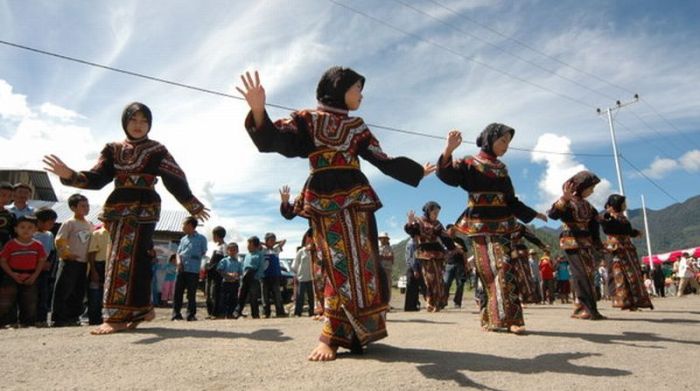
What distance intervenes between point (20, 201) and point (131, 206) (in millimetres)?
3608

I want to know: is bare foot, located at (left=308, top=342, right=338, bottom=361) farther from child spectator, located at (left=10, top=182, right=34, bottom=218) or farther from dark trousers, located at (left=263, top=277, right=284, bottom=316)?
dark trousers, located at (left=263, top=277, right=284, bottom=316)

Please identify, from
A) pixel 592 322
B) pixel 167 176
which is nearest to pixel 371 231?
pixel 167 176

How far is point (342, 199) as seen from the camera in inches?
141

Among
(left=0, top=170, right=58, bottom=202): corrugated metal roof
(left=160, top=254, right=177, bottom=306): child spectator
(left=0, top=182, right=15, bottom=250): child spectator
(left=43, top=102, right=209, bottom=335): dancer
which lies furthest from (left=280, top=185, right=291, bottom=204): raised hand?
(left=0, top=170, right=58, bottom=202): corrugated metal roof

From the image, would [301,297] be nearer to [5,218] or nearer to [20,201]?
[20,201]

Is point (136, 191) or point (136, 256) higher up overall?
point (136, 191)

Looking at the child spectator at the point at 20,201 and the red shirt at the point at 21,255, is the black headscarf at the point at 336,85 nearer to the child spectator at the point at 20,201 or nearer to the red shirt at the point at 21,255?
the red shirt at the point at 21,255

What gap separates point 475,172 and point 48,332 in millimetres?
4641

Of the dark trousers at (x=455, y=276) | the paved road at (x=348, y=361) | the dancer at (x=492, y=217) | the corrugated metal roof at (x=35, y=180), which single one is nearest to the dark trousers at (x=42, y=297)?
the paved road at (x=348, y=361)

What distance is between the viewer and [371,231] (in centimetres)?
375

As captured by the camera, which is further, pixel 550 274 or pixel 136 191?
pixel 550 274

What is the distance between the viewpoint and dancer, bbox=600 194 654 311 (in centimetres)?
804

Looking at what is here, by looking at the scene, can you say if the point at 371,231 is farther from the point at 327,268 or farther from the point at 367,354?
the point at 367,354

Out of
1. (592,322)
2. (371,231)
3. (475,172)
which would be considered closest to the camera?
(371,231)
